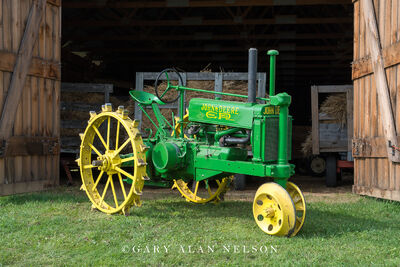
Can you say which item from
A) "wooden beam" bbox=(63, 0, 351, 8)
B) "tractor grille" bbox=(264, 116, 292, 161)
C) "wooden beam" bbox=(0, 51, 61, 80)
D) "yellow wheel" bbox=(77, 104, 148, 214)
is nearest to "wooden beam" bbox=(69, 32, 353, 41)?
"wooden beam" bbox=(63, 0, 351, 8)

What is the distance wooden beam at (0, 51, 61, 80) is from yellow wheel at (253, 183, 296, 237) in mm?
3678

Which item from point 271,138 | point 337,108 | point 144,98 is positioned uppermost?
point 337,108

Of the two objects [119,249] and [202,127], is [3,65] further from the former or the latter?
[119,249]

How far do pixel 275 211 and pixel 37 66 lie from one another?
13.2 feet

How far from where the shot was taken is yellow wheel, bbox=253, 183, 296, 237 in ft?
12.0

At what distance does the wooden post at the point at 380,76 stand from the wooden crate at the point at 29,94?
4.48 metres

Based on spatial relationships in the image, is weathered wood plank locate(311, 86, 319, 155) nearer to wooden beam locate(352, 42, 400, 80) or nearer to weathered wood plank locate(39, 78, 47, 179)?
wooden beam locate(352, 42, 400, 80)

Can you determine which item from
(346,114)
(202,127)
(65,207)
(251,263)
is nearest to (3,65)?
(65,207)

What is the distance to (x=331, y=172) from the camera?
7.81m

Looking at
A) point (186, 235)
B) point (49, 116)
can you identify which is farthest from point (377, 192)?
point (49, 116)

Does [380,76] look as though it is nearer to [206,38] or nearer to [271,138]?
[271,138]

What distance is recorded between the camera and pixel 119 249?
11.3 ft

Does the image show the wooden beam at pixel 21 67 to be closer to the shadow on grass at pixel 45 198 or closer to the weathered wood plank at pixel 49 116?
the weathered wood plank at pixel 49 116

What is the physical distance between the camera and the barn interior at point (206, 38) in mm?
10297
